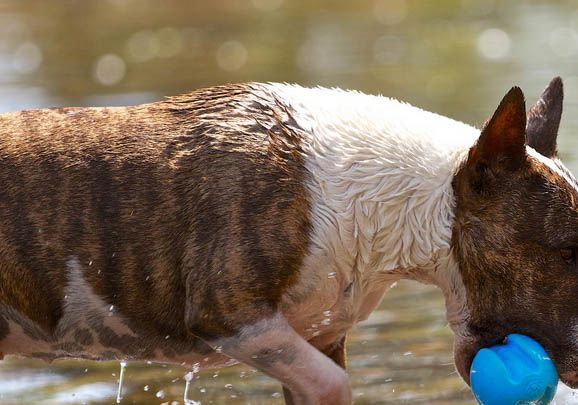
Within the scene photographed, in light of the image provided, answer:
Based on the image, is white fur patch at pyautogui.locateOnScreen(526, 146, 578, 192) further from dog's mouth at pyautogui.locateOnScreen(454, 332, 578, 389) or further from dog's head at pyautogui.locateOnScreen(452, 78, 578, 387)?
dog's mouth at pyautogui.locateOnScreen(454, 332, 578, 389)

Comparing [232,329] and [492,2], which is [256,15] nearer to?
[492,2]

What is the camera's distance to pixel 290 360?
190 inches

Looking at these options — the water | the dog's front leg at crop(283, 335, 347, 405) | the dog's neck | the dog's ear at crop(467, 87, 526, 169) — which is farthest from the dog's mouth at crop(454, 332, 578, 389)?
the water

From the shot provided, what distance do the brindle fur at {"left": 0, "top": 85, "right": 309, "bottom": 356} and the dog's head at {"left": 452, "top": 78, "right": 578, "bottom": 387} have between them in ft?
2.35

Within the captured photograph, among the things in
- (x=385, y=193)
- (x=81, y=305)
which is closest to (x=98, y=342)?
(x=81, y=305)

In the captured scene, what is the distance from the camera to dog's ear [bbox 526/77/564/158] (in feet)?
16.4

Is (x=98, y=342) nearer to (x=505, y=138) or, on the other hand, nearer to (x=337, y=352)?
(x=337, y=352)

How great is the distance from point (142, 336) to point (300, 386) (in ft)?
2.41

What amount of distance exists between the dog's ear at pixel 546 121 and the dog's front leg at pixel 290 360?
1.31 metres

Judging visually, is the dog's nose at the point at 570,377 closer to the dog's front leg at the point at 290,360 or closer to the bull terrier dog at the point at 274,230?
the bull terrier dog at the point at 274,230

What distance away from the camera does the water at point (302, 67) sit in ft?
20.5

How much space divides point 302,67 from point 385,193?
30.5 ft

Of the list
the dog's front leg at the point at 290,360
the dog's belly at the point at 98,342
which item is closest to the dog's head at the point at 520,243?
the dog's front leg at the point at 290,360

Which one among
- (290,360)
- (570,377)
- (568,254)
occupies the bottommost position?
(570,377)
